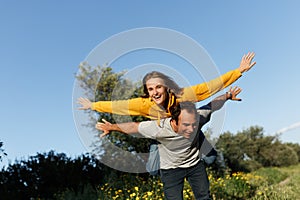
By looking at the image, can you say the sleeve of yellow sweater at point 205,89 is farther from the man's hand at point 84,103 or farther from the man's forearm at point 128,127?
the man's hand at point 84,103

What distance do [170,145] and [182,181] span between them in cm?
42

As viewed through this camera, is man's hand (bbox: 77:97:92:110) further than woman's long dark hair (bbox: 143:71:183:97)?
Yes

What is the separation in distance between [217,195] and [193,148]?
388 cm

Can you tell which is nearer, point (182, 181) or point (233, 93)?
point (182, 181)

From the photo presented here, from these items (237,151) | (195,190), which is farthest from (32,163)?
(237,151)

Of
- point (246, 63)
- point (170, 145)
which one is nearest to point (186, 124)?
point (170, 145)

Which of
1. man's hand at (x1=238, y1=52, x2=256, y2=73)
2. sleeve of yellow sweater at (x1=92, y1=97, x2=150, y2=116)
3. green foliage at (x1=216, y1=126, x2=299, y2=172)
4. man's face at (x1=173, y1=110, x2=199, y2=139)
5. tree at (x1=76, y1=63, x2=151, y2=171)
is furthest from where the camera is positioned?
green foliage at (x1=216, y1=126, x2=299, y2=172)

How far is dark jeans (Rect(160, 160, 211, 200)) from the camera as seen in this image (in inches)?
139

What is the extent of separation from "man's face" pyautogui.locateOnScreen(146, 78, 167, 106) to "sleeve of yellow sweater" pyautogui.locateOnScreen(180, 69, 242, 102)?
0.19 meters

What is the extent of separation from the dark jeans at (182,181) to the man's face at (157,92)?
0.75 meters

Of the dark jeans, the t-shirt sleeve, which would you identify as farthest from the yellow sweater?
the dark jeans

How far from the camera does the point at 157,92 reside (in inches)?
133

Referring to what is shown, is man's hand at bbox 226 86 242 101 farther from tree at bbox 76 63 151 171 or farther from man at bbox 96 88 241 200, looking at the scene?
tree at bbox 76 63 151 171

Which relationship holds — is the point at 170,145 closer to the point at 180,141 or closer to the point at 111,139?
the point at 180,141
